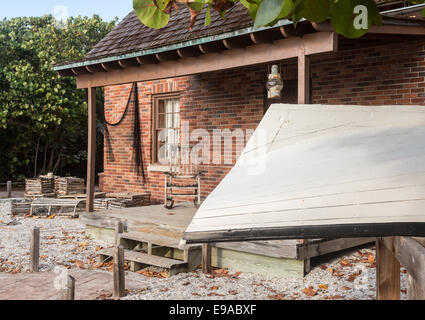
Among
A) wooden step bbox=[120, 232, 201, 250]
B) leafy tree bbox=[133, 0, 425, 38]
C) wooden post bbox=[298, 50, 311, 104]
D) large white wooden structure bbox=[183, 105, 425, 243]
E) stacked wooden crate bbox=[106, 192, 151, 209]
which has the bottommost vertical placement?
wooden step bbox=[120, 232, 201, 250]

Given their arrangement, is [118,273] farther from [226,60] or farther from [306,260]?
[226,60]

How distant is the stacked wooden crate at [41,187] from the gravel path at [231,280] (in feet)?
13.9

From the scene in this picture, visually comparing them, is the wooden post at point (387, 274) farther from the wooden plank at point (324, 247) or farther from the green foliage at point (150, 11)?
the wooden plank at point (324, 247)

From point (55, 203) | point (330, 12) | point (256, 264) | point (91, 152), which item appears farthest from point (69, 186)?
point (330, 12)

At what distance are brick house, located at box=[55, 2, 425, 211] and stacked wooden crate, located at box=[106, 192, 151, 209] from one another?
0.86ft

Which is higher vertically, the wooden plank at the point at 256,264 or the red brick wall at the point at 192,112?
the red brick wall at the point at 192,112

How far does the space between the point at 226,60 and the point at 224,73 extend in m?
2.55

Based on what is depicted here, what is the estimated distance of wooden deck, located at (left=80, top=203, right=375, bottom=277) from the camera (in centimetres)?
509

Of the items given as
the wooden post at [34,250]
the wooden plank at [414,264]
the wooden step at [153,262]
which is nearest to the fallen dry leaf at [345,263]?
the wooden step at [153,262]

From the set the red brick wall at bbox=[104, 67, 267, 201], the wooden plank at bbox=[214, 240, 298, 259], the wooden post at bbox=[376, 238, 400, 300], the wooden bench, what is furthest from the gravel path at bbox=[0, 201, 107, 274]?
the wooden post at bbox=[376, 238, 400, 300]

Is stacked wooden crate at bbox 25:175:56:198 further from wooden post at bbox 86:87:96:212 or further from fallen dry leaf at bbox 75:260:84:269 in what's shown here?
fallen dry leaf at bbox 75:260:84:269

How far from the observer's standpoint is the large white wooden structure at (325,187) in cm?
84

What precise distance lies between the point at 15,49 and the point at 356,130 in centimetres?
1769
